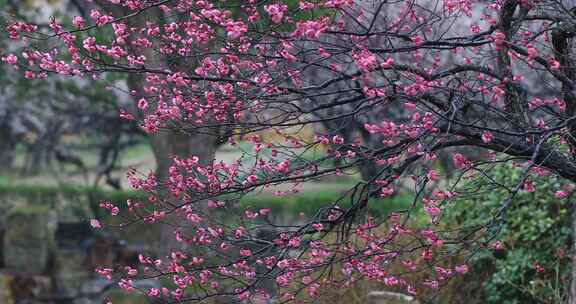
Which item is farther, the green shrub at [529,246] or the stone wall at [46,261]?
the stone wall at [46,261]

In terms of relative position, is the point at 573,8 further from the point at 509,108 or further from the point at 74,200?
the point at 74,200

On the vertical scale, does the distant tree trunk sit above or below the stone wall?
above

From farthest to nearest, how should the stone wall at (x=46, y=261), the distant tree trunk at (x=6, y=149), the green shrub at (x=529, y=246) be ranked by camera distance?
the distant tree trunk at (x=6, y=149) < the stone wall at (x=46, y=261) < the green shrub at (x=529, y=246)

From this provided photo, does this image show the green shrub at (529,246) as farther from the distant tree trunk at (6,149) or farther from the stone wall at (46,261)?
the distant tree trunk at (6,149)

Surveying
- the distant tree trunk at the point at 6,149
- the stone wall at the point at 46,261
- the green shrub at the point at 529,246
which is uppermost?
the distant tree trunk at the point at 6,149

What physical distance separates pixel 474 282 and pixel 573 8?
11.5ft

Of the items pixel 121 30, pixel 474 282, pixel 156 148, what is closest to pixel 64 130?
pixel 156 148

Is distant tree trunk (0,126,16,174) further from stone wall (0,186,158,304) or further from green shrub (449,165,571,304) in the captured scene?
green shrub (449,165,571,304)

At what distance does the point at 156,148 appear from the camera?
37.0 ft

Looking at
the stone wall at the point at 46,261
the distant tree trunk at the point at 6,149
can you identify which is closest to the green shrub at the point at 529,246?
the stone wall at the point at 46,261

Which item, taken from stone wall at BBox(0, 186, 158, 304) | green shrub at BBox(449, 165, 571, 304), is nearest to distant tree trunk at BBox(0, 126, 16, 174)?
stone wall at BBox(0, 186, 158, 304)

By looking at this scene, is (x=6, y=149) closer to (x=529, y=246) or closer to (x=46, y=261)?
(x=46, y=261)

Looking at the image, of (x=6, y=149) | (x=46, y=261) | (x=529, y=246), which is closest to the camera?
(x=529, y=246)

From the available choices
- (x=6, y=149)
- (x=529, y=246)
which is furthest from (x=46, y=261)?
(x=529, y=246)
